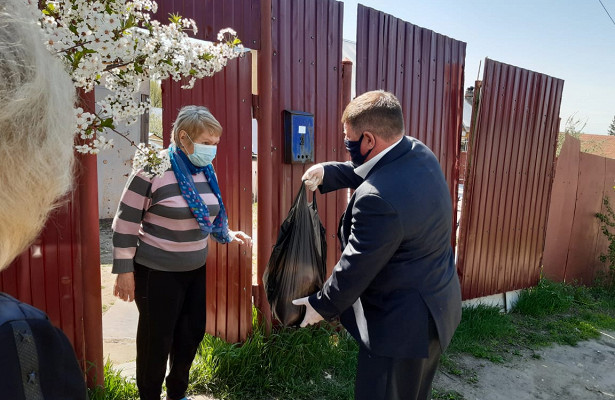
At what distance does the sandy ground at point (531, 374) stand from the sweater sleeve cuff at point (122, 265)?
1351 mm

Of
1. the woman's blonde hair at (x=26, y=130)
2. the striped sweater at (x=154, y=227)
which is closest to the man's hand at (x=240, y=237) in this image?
the striped sweater at (x=154, y=227)

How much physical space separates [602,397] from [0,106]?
4.34 metres

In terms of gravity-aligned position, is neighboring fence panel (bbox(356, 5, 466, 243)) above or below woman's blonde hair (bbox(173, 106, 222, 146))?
above

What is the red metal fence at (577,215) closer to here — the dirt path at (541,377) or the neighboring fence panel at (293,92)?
the dirt path at (541,377)

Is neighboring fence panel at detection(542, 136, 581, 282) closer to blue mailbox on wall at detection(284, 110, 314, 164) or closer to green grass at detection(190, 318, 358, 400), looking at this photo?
green grass at detection(190, 318, 358, 400)

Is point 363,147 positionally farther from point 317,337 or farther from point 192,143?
point 317,337

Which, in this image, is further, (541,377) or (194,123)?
(541,377)

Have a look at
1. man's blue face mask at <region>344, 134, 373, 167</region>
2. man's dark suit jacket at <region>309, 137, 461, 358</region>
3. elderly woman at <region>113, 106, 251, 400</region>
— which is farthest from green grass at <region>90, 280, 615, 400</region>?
man's blue face mask at <region>344, 134, 373, 167</region>

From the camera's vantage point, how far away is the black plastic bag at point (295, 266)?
99.8 inches

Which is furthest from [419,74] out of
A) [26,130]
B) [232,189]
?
[26,130]

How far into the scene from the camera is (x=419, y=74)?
414cm

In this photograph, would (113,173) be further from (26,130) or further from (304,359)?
(26,130)

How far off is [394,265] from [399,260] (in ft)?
0.10

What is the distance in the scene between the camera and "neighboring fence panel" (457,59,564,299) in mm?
4625
